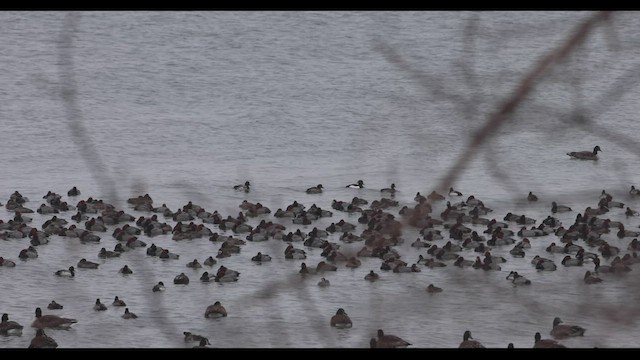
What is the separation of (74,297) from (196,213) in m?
6.08

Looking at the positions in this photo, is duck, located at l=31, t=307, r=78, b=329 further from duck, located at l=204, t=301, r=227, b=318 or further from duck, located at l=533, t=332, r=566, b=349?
duck, located at l=533, t=332, r=566, b=349

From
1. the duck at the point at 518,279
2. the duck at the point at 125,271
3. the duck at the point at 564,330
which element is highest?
the duck at the point at 125,271

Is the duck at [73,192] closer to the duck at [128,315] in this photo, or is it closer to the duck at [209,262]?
the duck at [209,262]

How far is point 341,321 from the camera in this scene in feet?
47.7

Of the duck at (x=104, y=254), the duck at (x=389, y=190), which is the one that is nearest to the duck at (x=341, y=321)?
the duck at (x=104, y=254)

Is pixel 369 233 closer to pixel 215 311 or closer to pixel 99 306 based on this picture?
pixel 215 311

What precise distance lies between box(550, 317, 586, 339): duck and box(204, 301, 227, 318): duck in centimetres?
427

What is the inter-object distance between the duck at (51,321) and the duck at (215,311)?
170cm

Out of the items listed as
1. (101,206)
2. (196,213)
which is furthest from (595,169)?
(101,206)

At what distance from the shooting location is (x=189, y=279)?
59.9 feet

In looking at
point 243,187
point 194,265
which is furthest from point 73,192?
point 194,265

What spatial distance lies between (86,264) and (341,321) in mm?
5654

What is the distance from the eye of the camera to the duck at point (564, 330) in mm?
14086

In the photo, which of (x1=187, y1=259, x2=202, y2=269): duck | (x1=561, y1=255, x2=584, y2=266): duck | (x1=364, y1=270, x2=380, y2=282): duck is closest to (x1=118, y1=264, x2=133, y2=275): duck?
(x1=187, y1=259, x2=202, y2=269): duck
